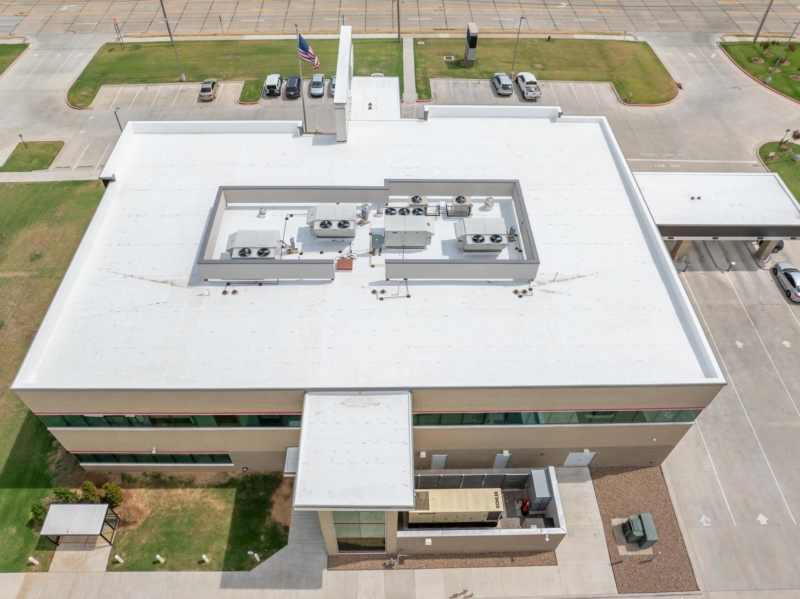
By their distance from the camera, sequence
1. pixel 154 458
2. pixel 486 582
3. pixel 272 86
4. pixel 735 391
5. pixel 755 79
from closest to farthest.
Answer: pixel 486 582 < pixel 154 458 < pixel 735 391 < pixel 272 86 < pixel 755 79

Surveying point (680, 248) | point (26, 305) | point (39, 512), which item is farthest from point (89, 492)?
point (680, 248)

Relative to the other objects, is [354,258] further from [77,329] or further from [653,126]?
[653,126]

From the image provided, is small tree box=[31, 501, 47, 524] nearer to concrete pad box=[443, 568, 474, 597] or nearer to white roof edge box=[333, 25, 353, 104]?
concrete pad box=[443, 568, 474, 597]

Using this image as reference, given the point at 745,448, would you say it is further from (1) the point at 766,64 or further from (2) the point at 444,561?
(1) the point at 766,64

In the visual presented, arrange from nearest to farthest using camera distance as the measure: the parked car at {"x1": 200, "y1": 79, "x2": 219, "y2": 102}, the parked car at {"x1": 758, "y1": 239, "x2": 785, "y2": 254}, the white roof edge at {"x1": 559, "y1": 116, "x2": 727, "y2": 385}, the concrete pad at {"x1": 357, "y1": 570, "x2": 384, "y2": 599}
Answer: the white roof edge at {"x1": 559, "y1": 116, "x2": 727, "y2": 385}, the concrete pad at {"x1": 357, "y1": 570, "x2": 384, "y2": 599}, the parked car at {"x1": 758, "y1": 239, "x2": 785, "y2": 254}, the parked car at {"x1": 200, "y1": 79, "x2": 219, "y2": 102}

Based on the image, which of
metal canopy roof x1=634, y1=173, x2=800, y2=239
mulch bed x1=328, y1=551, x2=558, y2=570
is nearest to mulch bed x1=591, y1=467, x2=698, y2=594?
mulch bed x1=328, y1=551, x2=558, y2=570

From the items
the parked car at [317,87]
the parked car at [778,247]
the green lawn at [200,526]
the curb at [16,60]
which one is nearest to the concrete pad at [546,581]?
the green lawn at [200,526]
